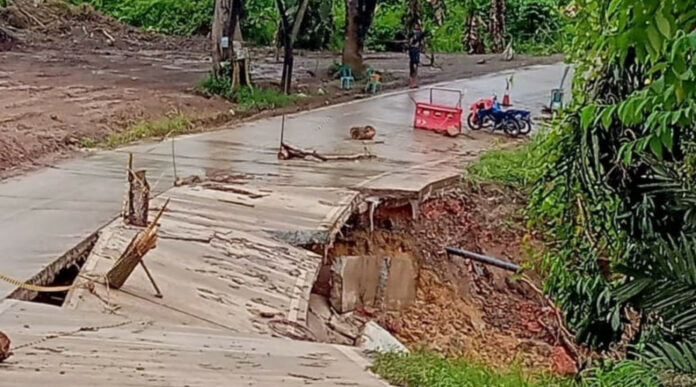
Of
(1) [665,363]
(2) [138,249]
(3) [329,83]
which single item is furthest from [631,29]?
(3) [329,83]

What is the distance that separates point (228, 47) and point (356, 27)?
3.71m

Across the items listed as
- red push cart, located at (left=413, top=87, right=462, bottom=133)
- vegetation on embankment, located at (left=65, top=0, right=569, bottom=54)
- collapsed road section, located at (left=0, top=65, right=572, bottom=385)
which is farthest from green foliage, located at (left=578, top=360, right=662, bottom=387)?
vegetation on embankment, located at (left=65, top=0, right=569, bottom=54)

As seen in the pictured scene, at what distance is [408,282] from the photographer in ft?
28.6

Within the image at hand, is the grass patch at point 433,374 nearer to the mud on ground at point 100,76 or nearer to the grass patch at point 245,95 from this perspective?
the mud on ground at point 100,76

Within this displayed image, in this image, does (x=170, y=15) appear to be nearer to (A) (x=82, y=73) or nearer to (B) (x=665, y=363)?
(A) (x=82, y=73)

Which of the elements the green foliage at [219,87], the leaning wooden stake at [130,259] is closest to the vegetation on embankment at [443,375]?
the leaning wooden stake at [130,259]

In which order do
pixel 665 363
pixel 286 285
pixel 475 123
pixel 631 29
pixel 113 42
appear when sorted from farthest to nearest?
1. pixel 113 42
2. pixel 475 123
3. pixel 286 285
4. pixel 665 363
5. pixel 631 29

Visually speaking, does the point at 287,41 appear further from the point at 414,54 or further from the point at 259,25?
the point at 259,25

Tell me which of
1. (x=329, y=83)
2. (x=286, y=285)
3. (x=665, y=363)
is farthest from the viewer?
(x=329, y=83)

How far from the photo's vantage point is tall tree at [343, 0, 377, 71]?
17266 mm

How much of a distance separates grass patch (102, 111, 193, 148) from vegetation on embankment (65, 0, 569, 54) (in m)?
13.0

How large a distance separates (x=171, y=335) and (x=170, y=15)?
2602 cm

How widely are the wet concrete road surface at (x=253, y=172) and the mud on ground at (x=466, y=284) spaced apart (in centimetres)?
43

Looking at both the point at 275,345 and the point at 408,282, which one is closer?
the point at 275,345
